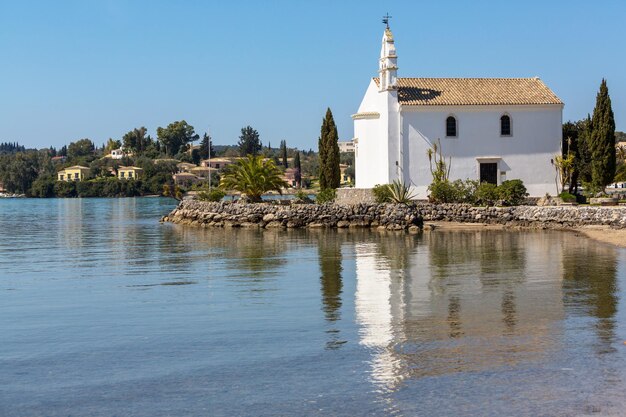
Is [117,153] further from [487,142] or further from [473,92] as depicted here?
[487,142]

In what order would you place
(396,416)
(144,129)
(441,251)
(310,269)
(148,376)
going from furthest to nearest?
1. (144,129)
2. (441,251)
3. (310,269)
4. (148,376)
5. (396,416)

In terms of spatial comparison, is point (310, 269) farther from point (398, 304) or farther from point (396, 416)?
point (396, 416)

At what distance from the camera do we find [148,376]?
9.48m

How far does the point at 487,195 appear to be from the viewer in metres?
39.6

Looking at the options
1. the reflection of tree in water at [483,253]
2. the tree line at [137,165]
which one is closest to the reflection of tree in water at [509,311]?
the reflection of tree in water at [483,253]

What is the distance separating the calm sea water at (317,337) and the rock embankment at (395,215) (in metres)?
12.7

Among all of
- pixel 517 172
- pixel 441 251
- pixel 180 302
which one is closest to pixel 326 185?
pixel 517 172

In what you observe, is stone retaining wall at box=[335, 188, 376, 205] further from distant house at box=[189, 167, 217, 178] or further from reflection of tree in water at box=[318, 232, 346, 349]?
distant house at box=[189, 167, 217, 178]

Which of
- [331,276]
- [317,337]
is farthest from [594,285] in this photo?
A: [317,337]

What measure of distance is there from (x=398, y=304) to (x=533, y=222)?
23.3 metres

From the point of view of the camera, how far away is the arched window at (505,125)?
4269 centimetres

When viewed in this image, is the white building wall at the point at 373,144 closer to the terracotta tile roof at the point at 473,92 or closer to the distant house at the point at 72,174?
the terracotta tile roof at the point at 473,92

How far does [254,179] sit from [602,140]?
17.7m

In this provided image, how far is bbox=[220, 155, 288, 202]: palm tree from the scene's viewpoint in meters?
44.9
